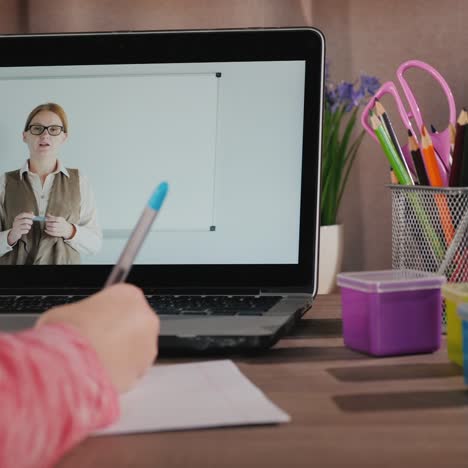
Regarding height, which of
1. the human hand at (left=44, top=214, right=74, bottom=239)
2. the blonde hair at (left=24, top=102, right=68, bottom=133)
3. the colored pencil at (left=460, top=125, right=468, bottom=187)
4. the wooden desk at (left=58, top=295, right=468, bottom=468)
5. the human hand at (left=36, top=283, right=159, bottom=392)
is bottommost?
the wooden desk at (left=58, top=295, right=468, bottom=468)

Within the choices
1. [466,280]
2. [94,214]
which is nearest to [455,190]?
[466,280]

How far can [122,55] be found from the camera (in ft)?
2.46

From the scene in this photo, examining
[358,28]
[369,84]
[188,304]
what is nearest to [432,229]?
[188,304]

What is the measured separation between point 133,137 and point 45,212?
0.38 feet

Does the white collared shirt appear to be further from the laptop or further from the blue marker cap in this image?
the blue marker cap

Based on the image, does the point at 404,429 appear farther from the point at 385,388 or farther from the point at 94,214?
the point at 94,214

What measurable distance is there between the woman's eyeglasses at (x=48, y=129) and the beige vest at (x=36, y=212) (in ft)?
0.14

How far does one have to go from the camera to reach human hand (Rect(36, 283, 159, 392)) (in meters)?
0.39

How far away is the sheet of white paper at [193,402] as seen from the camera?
37 centimetres

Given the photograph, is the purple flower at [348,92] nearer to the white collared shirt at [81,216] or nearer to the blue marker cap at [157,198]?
the white collared shirt at [81,216]

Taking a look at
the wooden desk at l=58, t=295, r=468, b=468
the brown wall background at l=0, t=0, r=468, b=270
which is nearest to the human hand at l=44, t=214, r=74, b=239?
the wooden desk at l=58, t=295, r=468, b=468

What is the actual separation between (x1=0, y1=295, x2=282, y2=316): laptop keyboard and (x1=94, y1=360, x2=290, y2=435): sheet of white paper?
13cm

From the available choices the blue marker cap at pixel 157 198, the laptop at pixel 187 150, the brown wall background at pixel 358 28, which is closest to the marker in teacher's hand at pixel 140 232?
the blue marker cap at pixel 157 198

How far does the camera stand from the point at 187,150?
74 cm
